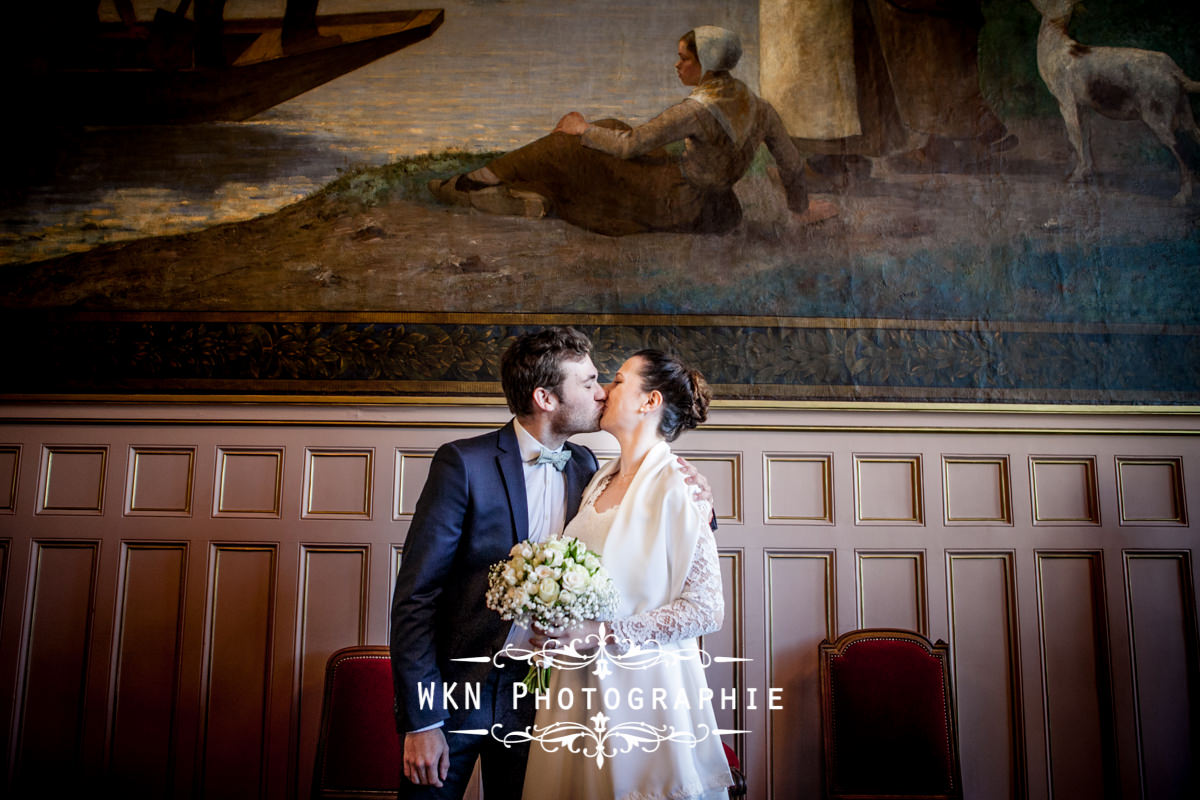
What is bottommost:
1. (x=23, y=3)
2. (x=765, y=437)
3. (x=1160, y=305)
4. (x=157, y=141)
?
(x=765, y=437)

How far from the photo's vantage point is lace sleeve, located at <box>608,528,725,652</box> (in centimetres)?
219

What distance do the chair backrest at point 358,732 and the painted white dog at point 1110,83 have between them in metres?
4.78

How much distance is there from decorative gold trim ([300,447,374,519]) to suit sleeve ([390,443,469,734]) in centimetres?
163

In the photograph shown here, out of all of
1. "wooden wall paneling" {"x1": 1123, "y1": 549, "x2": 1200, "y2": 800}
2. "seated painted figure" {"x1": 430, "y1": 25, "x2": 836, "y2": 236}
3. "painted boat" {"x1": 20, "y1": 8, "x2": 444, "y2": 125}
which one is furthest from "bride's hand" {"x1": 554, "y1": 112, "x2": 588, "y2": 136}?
"wooden wall paneling" {"x1": 1123, "y1": 549, "x2": 1200, "y2": 800}

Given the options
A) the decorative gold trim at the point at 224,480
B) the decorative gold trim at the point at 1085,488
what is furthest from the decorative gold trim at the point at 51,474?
the decorative gold trim at the point at 1085,488

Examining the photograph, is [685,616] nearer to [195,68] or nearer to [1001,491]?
[1001,491]

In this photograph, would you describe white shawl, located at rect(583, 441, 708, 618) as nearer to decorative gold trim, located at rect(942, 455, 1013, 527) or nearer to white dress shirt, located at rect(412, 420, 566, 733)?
white dress shirt, located at rect(412, 420, 566, 733)

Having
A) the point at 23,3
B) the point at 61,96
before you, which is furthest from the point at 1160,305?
the point at 23,3

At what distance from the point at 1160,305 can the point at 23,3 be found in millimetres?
6948

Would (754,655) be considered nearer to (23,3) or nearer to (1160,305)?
(1160,305)

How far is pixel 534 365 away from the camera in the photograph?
2.66m

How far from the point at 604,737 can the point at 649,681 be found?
210 millimetres

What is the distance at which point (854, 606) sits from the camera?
3.93 metres

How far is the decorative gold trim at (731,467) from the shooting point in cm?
398
